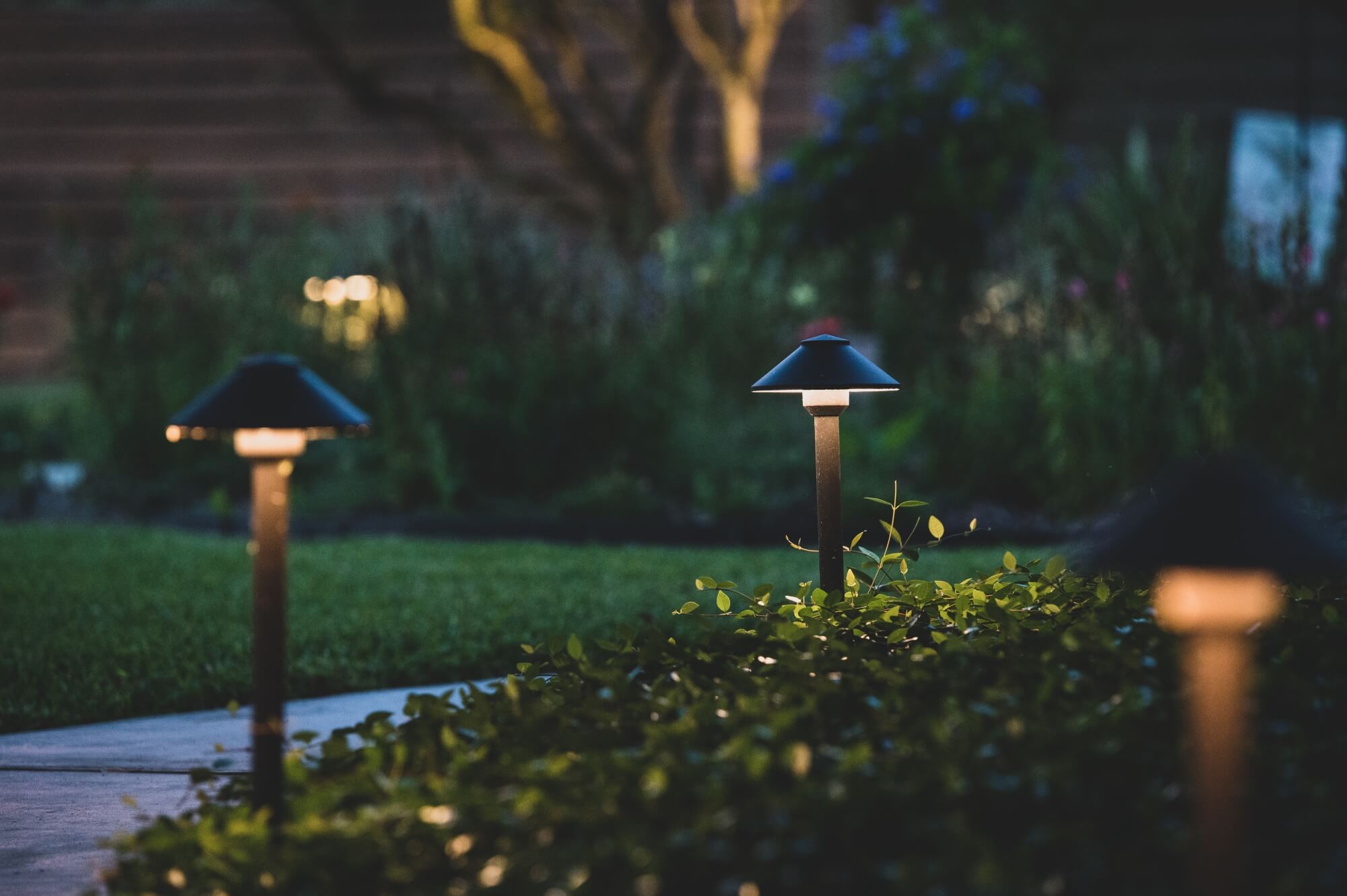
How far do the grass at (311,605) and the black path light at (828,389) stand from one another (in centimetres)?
52

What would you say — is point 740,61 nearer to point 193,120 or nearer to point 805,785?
point 193,120

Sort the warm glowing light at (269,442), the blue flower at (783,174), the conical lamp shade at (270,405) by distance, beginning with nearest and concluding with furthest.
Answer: the conical lamp shade at (270,405), the warm glowing light at (269,442), the blue flower at (783,174)

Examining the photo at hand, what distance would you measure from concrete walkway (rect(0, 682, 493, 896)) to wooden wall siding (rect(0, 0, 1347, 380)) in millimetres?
10820

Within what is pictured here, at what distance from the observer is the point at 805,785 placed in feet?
6.93

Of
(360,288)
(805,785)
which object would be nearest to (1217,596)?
(805,785)

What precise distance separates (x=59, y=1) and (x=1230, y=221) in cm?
1259

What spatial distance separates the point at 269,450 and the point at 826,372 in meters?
1.38

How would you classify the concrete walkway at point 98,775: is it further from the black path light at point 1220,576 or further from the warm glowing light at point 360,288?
the warm glowing light at point 360,288

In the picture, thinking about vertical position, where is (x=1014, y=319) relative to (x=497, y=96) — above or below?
below

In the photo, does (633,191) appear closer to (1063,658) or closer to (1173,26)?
(1173,26)

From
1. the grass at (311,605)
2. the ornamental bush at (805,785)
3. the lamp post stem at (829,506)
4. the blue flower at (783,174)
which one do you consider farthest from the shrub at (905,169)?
the ornamental bush at (805,785)

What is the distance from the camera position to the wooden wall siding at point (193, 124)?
48.3ft

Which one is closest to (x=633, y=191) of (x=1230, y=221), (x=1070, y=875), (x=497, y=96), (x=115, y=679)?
(x=497, y=96)

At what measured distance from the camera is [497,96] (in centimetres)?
1448
